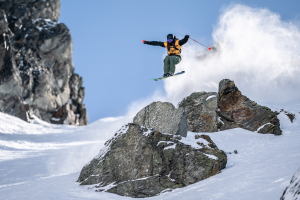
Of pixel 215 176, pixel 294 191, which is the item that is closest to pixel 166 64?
pixel 215 176

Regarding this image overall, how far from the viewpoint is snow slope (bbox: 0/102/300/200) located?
6.04m

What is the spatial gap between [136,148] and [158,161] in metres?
1.03

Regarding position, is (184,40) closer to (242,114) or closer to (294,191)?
(242,114)

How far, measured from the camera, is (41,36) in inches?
2271

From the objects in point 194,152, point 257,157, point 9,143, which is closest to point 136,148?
point 194,152

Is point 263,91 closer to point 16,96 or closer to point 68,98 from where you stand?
point 68,98

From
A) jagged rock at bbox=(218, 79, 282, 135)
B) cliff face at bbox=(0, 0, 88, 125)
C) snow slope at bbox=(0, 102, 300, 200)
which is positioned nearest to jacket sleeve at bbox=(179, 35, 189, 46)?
jagged rock at bbox=(218, 79, 282, 135)

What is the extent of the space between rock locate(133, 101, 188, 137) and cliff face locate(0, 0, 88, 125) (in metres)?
37.0

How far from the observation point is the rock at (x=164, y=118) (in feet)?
35.4

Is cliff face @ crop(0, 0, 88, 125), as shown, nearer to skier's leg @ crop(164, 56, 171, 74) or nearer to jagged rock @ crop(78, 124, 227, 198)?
skier's leg @ crop(164, 56, 171, 74)

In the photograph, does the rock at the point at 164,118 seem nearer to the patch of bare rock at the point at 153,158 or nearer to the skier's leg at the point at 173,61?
the patch of bare rock at the point at 153,158

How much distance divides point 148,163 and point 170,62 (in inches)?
234

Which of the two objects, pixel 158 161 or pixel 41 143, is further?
pixel 41 143

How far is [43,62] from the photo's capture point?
186 feet
